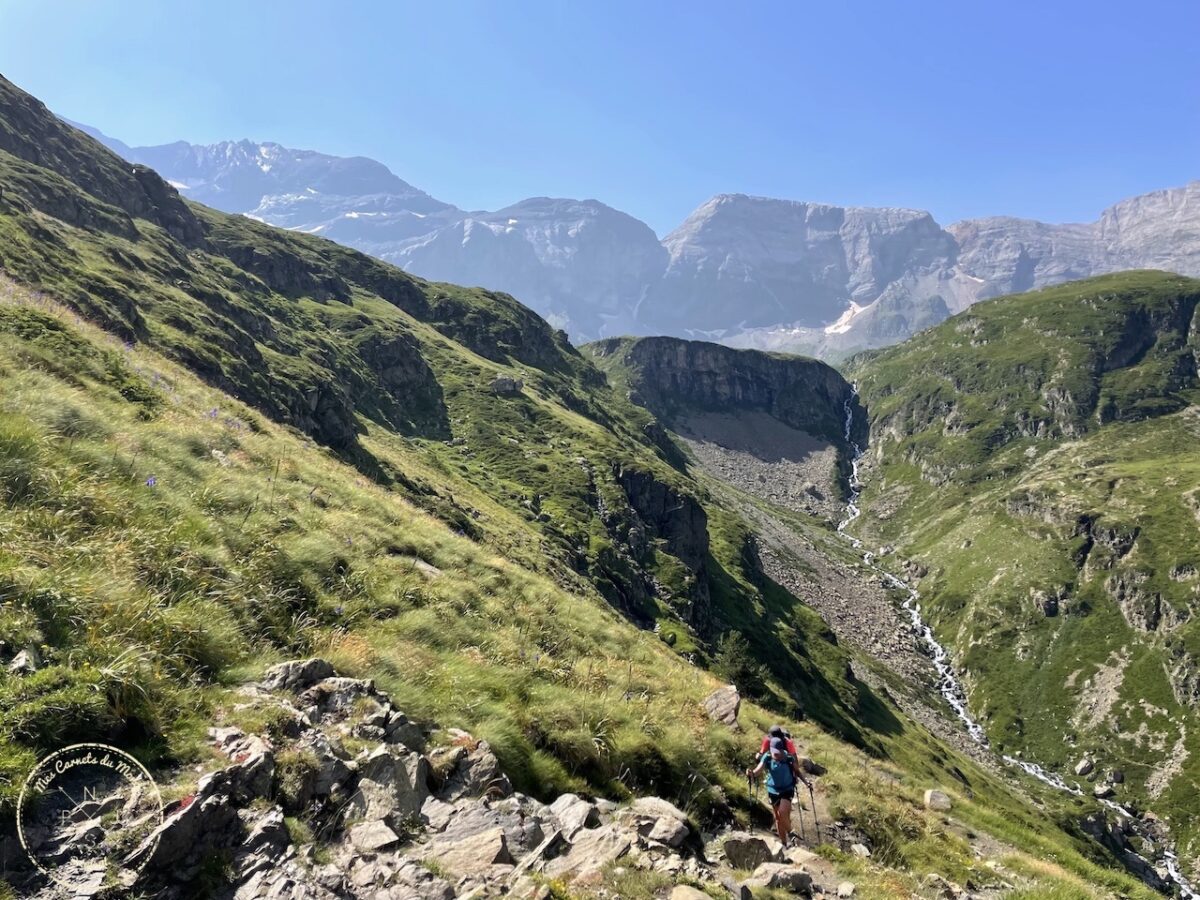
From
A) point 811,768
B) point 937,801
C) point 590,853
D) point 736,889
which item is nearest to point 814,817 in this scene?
point 811,768

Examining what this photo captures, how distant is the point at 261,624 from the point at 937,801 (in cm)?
1971

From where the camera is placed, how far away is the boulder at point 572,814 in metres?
9.91

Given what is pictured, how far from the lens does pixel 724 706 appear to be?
18031 mm

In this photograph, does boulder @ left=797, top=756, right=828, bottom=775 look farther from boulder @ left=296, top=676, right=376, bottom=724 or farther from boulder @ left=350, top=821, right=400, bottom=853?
boulder @ left=350, top=821, right=400, bottom=853

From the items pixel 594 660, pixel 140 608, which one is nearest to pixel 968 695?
pixel 594 660

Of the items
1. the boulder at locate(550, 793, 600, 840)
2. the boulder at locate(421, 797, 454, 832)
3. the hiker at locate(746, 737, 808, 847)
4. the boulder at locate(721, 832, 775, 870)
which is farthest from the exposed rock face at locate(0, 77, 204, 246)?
the boulder at locate(721, 832, 775, 870)

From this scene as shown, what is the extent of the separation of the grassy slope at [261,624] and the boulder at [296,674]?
40 centimetres

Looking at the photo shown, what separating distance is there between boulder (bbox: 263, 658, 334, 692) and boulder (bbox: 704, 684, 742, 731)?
10563 millimetres

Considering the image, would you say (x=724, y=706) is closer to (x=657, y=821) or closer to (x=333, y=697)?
(x=657, y=821)

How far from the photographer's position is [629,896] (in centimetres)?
814

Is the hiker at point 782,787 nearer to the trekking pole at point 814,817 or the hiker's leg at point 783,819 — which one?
the hiker's leg at point 783,819

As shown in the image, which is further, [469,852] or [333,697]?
[333,697]

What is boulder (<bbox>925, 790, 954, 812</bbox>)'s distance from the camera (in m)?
18.5

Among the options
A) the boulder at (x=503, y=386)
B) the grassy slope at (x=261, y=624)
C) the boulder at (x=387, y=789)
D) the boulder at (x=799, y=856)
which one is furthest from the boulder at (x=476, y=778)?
the boulder at (x=503, y=386)
